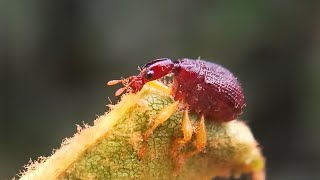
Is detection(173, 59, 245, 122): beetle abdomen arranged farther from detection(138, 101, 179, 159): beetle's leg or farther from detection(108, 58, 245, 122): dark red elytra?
detection(138, 101, 179, 159): beetle's leg

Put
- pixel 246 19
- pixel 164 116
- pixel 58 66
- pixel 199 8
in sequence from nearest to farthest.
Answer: pixel 164 116 → pixel 246 19 → pixel 199 8 → pixel 58 66

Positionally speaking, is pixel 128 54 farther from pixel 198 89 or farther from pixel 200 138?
pixel 200 138

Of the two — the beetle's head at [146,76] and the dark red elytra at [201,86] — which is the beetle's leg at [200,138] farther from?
the beetle's head at [146,76]

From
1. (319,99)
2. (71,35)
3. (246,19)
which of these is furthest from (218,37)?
(71,35)

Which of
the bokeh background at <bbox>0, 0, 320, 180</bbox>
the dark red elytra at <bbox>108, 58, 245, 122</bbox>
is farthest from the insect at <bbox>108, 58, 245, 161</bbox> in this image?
the bokeh background at <bbox>0, 0, 320, 180</bbox>

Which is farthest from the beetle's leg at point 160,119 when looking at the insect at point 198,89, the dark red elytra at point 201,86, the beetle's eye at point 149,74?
the beetle's eye at point 149,74

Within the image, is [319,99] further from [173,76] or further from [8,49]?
[173,76]

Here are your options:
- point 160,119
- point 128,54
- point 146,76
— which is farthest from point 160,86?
point 128,54
